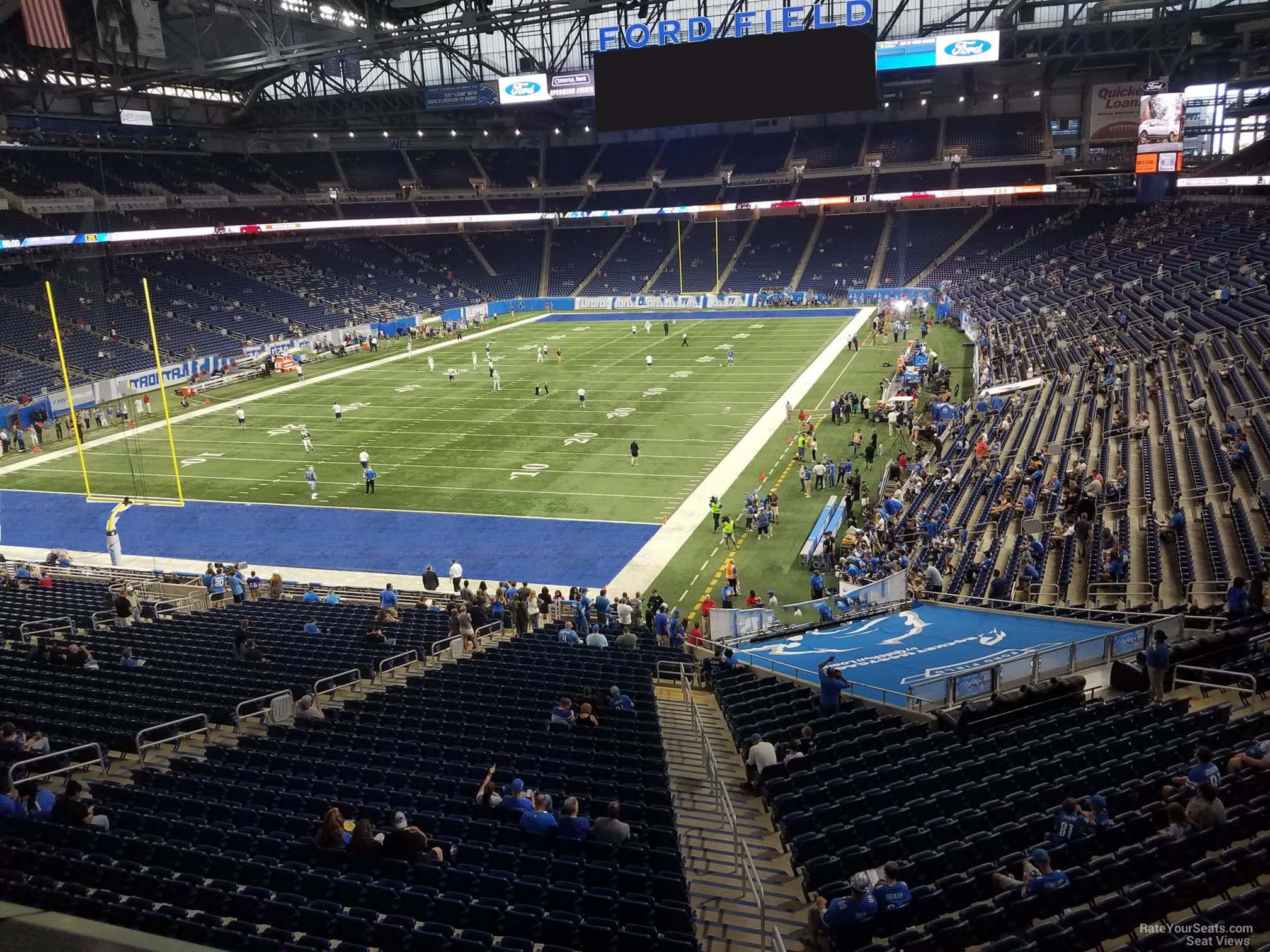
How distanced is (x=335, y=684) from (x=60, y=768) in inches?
177

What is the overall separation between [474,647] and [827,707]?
7.87 metres

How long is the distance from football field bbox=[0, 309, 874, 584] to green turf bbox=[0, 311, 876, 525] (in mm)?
104

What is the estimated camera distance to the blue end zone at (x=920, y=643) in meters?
14.2

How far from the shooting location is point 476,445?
3675 centimetres

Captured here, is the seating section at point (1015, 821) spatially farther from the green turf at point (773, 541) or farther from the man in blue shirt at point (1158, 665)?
the green turf at point (773, 541)

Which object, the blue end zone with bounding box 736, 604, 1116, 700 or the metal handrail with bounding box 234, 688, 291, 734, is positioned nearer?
the metal handrail with bounding box 234, 688, 291, 734

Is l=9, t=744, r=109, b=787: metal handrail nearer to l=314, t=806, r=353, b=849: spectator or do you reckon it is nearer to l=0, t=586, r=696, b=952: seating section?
l=0, t=586, r=696, b=952: seating section

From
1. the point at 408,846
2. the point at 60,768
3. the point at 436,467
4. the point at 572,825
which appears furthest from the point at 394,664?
the point at 436,467

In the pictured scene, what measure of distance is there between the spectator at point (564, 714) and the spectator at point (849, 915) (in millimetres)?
5040

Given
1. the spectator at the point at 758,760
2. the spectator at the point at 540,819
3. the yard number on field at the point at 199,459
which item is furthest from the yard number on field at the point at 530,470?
the spectator at the point at 540,819

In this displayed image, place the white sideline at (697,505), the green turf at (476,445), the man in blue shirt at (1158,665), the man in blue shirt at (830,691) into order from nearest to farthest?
the man in blue shirt at (1158,665), the man in blue shirt at (830,691), the white sideline at (697,505), the green turf at (476,445)

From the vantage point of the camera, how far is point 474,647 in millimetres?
18188

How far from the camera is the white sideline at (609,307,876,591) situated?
80.0ft

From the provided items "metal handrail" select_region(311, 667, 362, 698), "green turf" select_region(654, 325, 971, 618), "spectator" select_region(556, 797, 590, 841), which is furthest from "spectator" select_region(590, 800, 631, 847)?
"green turf" select_region(654, 325, 971, 618)
